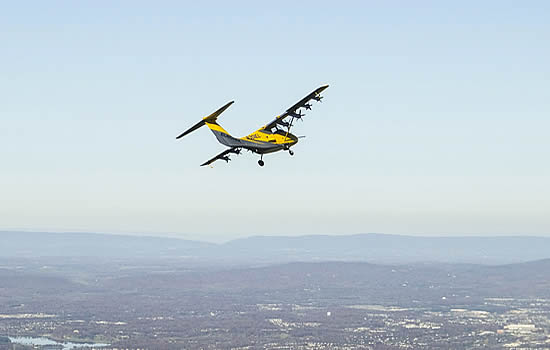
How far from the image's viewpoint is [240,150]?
113 meters

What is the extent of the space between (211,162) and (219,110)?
7.85 meters

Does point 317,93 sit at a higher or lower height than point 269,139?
higher

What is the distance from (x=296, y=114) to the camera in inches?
4599

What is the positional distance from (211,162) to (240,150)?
5620 millimetres

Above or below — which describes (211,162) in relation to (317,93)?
below

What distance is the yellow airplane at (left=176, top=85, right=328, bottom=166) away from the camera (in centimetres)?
11106

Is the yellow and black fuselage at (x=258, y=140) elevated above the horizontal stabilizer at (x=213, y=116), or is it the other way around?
the horizontal stabilizer at (x=213, y=116)

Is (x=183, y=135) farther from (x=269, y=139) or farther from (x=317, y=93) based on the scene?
(x=317, y=93)

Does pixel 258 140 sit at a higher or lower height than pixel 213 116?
lower

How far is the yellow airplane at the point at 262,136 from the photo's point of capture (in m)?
111

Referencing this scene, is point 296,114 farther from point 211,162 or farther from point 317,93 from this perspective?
point 211,162

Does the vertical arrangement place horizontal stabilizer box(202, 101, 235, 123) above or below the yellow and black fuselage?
above

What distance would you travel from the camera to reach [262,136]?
112 meters

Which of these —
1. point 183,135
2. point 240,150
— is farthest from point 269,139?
point 183,135
